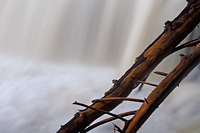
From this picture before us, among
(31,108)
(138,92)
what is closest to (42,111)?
(31,108)

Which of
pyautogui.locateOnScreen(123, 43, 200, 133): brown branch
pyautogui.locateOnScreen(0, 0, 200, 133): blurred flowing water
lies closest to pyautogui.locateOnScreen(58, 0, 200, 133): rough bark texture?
pyautogui.locateOnScreen(123, 43, 200, 133): brown branch

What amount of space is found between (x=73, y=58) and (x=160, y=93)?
68cm

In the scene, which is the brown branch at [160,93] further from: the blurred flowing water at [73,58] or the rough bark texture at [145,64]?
the blurred flowing water at [73,58]

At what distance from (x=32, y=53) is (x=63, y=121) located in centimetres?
48

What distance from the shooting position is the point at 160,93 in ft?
1.09

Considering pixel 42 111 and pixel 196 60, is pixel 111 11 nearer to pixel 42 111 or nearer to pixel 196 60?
pixel 42 111

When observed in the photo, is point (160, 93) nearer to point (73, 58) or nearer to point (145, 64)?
point (145, 64)

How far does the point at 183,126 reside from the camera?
57 centimetres

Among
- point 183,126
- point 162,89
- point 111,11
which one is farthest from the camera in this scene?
point 111,11

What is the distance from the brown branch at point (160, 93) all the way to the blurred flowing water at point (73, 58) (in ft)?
0.88

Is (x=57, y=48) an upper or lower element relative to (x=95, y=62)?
upper

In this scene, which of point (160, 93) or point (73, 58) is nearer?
point (160, 93)

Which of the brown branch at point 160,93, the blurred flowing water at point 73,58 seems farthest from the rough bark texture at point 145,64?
the blurred flowing water at point 73,58

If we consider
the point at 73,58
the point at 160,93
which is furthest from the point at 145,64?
the point at 73,58
